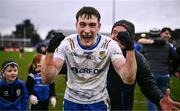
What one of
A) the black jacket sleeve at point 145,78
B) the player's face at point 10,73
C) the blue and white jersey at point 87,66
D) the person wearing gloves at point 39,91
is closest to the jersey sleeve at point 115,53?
the blue and white jersey at point 87,66

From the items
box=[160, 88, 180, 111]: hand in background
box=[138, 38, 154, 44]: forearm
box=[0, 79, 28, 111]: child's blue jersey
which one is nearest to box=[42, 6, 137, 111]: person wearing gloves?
box=[160, 88, 180, 111]: hand in background

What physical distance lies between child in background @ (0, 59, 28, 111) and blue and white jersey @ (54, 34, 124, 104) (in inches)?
142

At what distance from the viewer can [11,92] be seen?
311 inches

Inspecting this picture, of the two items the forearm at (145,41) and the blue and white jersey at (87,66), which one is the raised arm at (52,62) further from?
the forearm at (145,41)

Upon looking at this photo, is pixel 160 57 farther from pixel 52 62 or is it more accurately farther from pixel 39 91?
pixel 52 62

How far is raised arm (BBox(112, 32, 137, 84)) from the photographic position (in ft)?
13.7

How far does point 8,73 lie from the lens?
7957 mm

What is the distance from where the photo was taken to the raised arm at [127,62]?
4.17 m

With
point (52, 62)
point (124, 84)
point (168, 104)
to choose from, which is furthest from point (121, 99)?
point (52, 62)

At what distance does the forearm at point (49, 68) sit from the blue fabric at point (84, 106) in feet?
1.09

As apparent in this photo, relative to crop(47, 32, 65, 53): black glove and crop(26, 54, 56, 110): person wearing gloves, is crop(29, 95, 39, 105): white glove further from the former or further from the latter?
crop(47, 32, 65, 53): black glove

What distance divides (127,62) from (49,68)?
80 centimetres

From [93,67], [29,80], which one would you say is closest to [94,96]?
[93,67]

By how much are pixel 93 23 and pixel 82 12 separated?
196 millimetres
